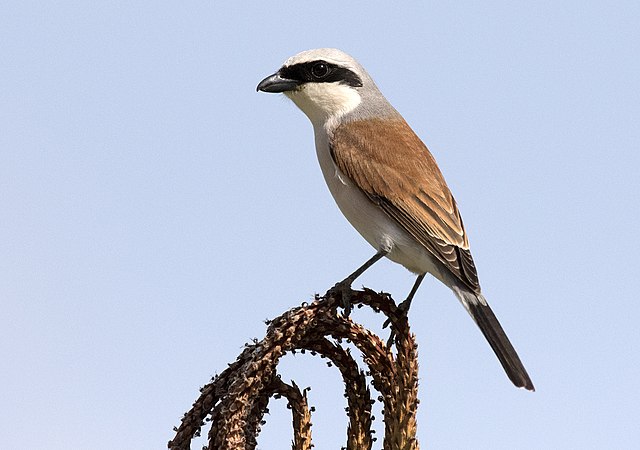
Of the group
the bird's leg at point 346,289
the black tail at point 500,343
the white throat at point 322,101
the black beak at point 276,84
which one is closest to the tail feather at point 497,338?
the black tail at point 500,343

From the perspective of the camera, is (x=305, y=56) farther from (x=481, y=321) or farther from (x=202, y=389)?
(x=202, y=389)

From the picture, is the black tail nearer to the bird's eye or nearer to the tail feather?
the tail feather

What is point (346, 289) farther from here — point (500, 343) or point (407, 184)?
point (407, 184)

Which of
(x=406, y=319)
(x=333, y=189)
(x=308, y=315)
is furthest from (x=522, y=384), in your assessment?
(x=333, y=189)

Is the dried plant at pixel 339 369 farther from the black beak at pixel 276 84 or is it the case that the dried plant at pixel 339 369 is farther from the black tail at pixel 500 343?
the black beak at pixel 276 84

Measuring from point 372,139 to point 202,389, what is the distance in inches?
81.8

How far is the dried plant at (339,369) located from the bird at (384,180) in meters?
0.45

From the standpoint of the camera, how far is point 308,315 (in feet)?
11.0

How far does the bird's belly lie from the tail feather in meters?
0.27

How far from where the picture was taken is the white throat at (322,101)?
5.06 m

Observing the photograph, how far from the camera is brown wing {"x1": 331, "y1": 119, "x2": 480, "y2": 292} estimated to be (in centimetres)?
438

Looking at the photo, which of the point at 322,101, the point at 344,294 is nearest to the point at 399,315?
the point at 344,294

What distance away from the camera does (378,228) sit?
4445 millimetres

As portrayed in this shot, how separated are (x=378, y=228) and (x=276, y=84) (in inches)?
45.5
